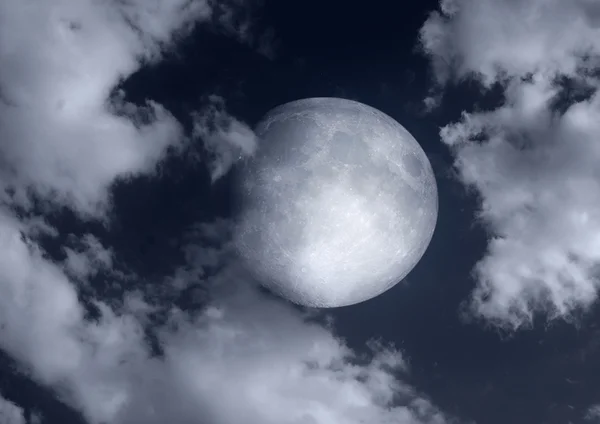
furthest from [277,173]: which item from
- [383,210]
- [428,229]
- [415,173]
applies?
[428,229]

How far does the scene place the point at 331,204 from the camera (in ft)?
79.1

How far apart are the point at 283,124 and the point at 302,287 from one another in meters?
9.58

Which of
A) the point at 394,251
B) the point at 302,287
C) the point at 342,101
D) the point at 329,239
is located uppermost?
the point at 342,101

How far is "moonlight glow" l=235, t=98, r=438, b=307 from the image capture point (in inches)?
957

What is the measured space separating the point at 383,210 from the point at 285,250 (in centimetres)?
587

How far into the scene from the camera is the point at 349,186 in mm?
24156

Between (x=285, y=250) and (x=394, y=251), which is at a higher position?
(x=394, y=251)

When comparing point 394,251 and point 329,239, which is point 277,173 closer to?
point 329,239

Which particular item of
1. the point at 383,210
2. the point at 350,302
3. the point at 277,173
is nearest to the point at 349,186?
the point at 383,210

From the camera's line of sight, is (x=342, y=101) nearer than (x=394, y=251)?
No

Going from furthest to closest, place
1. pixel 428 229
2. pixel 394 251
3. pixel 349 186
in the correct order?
pixel 428 229
pixel 394 251
pixel 349 186

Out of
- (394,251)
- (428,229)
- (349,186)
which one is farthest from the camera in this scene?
(428,229)

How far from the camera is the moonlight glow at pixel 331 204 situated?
24312 mm

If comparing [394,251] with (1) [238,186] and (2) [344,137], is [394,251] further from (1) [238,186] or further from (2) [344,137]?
(1) [238,186]
